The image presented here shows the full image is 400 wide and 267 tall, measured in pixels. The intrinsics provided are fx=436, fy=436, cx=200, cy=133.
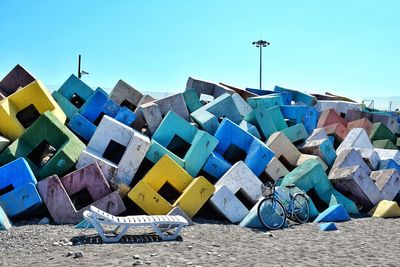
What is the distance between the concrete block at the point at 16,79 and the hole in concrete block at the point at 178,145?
3653 mm

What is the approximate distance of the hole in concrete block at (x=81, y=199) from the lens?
7.85 metres

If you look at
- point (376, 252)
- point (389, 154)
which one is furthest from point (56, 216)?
point (389, 154)

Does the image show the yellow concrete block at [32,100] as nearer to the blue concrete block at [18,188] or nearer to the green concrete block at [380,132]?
the blue concrete block at [18,188]

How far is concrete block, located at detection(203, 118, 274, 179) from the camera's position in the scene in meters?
8.63

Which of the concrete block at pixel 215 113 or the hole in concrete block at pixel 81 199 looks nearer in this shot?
the hole in concrete block at pixel 81 199

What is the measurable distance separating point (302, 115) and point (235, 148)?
2922 mm

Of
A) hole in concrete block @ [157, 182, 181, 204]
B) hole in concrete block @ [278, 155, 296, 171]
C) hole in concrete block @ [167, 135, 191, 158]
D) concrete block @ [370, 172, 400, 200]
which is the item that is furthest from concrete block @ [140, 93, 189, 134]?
concrete block @ [370, 172, 400, 200]

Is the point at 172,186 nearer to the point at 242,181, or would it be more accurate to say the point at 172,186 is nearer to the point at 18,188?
the point at 242,181

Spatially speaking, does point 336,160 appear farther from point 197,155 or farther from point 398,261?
point 398,261

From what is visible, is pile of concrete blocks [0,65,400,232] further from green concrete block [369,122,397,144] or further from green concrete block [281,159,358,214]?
green concrete block [369,122,397,144]

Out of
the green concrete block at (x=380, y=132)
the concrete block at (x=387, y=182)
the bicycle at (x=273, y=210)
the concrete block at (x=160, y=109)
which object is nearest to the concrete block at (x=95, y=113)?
the concrete block at (x=160, y=109)

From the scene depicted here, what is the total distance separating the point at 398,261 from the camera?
5.44 m

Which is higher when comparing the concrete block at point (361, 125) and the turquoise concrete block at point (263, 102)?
the concrete block at point (361, 125)

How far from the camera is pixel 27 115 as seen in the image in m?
9.35
